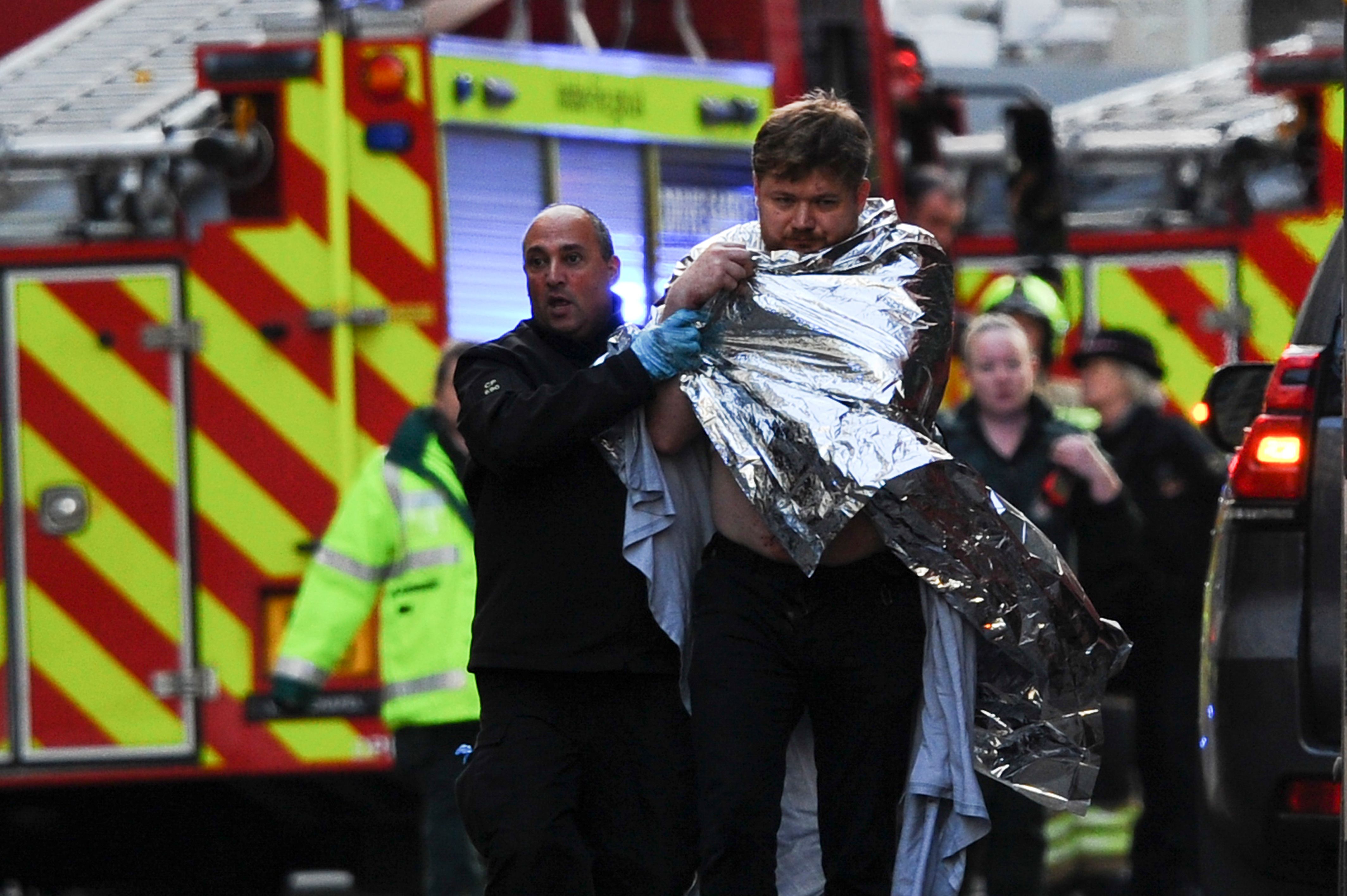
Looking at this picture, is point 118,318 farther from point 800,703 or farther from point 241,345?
point 800,703

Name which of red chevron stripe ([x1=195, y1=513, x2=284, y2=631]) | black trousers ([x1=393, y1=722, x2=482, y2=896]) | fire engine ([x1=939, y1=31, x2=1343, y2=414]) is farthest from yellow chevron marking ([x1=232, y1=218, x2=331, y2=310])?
fire engine ([x1=939, y1=31, x2=1343, y2=414])

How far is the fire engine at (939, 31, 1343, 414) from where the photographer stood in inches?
353

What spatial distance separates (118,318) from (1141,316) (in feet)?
12.7

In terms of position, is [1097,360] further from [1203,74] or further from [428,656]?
[1203,74]

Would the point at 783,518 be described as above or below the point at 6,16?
below

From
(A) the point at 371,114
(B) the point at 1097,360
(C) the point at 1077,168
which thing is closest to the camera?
(A) the point at 371,114

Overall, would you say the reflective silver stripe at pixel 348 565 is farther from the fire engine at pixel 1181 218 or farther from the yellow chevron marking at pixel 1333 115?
the yellow chevron marking at pixel 1333 115

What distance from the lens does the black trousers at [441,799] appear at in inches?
262

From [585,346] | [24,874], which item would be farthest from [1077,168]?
[585,346]

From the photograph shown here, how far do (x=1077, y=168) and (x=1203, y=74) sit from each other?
2491 millimetres

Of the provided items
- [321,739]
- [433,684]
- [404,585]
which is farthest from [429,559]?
[321,739]

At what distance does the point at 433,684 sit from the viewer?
6.66 metres

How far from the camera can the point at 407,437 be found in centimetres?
680

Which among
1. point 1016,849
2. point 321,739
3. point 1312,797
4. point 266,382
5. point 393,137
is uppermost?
point 393,137
